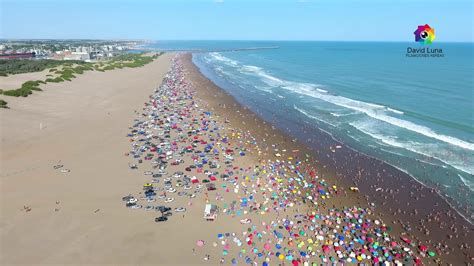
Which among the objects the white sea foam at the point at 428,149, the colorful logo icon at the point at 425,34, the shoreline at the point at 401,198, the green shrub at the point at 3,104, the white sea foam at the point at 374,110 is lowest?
the shoreline at the point at 401,198

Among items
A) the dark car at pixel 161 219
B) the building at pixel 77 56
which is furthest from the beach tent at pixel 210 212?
the building at pixel 77 56

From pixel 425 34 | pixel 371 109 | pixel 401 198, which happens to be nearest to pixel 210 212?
pixel 401 198

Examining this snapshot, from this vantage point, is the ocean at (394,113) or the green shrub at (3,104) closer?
the ocean at (394,113)

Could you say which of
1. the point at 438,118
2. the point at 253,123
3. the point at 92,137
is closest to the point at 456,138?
the point at 438,118

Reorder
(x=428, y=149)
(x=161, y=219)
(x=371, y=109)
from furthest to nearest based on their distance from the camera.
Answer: (x=371, y=109) → (x=428, y=149) → (x=161, y=219)

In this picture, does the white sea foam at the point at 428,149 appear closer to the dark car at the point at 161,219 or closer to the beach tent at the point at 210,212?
the beach tent at the point at 210,212

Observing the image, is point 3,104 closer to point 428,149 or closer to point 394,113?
point 428,149
